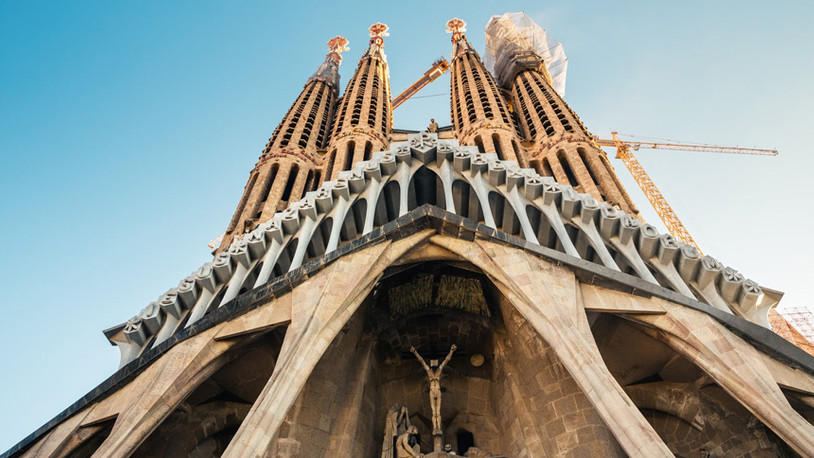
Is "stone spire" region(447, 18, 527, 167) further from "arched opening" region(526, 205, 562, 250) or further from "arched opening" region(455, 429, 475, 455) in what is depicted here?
"arched opening" region(455, 429, 475, 455)

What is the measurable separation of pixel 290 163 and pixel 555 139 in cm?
1050

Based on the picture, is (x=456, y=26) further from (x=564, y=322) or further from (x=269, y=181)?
(x=564, y=322)

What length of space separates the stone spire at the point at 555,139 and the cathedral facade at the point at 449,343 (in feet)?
24.3

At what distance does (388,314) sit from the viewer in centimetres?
1232

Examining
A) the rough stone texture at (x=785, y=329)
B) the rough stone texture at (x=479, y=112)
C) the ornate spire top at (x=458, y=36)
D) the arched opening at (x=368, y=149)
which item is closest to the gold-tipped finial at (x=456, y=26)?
the ornate spire top at (x=458, y=36)

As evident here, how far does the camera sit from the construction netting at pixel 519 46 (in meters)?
32.6

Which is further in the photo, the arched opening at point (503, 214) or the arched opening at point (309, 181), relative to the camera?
the arched opening at point (309, 181)

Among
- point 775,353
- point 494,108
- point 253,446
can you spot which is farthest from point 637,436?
point 494,108

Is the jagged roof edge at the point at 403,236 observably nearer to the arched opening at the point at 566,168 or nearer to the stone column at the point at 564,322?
the stone column at the point at 564,322

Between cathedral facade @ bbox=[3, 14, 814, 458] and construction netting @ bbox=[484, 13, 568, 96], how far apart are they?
20.5 m

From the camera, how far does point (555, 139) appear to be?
23.2 metres

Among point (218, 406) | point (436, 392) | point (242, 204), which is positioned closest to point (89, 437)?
point (218, 406)

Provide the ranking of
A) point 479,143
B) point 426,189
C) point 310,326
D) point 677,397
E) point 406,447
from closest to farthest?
point 310,326
point 406,447
point 677,397
point 426,189
point 479,143

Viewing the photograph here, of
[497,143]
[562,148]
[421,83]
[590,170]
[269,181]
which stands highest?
[421,83]
